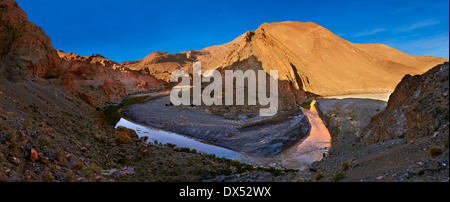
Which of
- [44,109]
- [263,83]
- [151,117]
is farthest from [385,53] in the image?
[44,109]

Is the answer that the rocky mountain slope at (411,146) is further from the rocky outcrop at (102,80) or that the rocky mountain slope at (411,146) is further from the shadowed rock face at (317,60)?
the shadowed rock face at (317,60)

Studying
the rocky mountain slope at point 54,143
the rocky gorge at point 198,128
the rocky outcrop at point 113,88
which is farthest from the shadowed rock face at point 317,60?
the rocky mountain slope at point 54,143

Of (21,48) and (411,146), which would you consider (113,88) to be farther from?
(411,146)

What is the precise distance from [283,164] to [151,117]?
25577 mm

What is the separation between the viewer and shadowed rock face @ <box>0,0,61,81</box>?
22953mm

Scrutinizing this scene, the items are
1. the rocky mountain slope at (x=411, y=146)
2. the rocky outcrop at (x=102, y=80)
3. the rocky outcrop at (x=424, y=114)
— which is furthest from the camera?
the rocky outcrop at (x=102, y=80)

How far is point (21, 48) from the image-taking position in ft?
84.2

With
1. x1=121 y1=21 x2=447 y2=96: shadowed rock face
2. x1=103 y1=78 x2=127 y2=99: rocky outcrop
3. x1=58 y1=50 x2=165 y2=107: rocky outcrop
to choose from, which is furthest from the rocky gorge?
x1=121 y1=21 x2=447 y2=96: shadowed rock face

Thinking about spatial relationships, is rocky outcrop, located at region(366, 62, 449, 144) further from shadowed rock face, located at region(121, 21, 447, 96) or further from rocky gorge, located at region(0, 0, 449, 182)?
shadowed rock face, located at region(121, 21, 447, 96)

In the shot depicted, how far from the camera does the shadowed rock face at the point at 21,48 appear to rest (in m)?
23.0

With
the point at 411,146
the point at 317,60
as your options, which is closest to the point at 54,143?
the point at 411,146

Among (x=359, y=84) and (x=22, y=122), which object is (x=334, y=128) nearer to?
(x=22, y=122)
